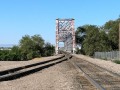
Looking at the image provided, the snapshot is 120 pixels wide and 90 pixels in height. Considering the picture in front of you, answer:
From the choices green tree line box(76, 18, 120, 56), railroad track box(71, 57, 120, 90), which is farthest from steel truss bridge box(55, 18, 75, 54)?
railroad track box(71, 57, 120, 90)

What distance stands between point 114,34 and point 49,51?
28108 millimetres

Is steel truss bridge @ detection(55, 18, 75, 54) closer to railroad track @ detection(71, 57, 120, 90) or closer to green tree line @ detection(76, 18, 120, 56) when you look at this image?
green tree line @ detection(76, 18, 120, 56)

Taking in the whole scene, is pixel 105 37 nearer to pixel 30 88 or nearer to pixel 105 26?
pixel 105 26

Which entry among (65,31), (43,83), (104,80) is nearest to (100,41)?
(65,31)

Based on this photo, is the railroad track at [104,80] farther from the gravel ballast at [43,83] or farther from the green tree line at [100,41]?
the green tree line at [100,41]

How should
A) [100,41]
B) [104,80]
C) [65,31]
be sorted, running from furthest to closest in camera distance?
[65,31], [100,41], [104,80]

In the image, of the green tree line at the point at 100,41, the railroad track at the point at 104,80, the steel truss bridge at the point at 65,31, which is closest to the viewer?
the railroad track at the point at 104,80

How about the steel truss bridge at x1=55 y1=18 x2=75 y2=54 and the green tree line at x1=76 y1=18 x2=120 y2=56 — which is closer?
the green tree line at x1=76 y1=18 x2=120 y2=56

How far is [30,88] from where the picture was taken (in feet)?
55.8

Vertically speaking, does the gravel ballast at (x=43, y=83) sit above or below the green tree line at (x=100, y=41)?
below

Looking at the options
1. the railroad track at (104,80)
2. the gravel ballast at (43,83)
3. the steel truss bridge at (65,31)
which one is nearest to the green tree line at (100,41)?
the steel truss bridge at (65,31)

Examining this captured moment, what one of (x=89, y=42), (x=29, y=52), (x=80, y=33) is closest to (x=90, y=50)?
(x=89, y=42)

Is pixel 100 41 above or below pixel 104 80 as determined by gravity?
above

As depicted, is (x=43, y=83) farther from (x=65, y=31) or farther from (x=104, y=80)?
(x=65, y=31)
